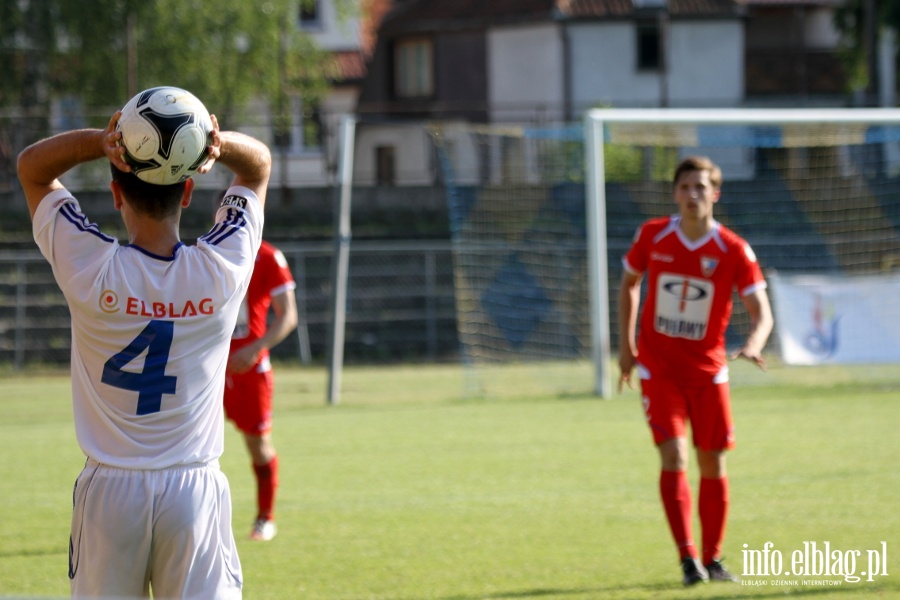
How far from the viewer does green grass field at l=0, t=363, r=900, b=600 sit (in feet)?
19.3

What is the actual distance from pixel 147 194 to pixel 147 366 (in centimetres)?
45

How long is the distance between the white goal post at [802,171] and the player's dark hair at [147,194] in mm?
10739

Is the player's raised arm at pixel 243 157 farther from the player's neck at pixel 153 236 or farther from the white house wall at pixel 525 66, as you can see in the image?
the white house wall at pixel 525 66

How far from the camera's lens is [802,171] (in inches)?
766

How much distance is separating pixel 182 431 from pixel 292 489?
229 inches

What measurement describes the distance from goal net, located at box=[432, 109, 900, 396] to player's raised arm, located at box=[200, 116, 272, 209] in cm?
1028

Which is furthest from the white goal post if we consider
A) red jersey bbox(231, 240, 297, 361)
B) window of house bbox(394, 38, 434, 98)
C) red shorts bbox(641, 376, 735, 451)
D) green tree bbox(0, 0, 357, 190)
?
window of house bbox(394, 38, 434, 98)

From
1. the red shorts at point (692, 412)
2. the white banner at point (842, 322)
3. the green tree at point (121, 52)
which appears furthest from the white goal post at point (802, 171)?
the green tree at point (121, 52)

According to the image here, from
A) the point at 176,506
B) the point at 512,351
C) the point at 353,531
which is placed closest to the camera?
the point at 176,506

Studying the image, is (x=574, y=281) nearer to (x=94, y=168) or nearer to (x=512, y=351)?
(x=512, y=351)

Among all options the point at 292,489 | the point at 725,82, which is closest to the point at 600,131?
the point at 292,489

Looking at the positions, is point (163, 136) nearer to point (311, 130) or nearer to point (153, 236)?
point (153, 236)

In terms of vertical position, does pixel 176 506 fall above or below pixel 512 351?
above

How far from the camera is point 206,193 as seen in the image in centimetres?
2362
